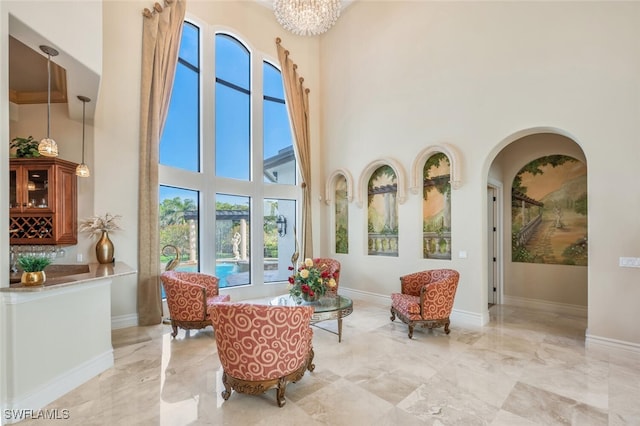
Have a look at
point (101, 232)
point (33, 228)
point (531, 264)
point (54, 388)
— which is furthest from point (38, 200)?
point (531, 264)

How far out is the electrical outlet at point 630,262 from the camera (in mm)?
3853

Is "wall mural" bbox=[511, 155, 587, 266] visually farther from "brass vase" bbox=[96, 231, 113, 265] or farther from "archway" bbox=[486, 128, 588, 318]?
"brass vase" bbox=[96, 231, 113, 265]

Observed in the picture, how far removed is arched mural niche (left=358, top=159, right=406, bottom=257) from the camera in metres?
6.46

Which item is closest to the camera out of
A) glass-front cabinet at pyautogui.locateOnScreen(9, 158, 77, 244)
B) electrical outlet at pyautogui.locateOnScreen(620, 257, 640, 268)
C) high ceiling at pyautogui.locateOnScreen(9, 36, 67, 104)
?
electrical outlet at pyautogui.locateOnScreen(620, 257, 640, 268)

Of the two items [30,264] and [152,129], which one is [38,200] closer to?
[152,129]

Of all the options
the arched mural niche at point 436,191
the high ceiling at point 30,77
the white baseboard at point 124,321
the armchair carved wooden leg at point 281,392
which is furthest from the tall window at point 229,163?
the armchair carved wooden leg at point 281,392

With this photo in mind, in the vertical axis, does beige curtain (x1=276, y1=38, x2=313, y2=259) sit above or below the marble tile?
above

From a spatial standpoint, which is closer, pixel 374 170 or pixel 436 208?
pixel 436 208

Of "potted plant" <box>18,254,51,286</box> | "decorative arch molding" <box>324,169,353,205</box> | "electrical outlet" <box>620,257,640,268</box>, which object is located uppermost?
"decorative arch molding" <box>324,169,353,205</box>

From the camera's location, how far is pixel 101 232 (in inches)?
193

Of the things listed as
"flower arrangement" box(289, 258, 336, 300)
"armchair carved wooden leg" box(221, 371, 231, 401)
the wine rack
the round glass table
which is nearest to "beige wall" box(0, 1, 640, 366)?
the wine rack

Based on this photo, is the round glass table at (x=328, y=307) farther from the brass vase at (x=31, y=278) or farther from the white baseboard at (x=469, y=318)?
the brass vase at (x=31, y=278)

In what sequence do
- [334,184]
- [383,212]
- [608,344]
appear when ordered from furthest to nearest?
[334,184] → [383,212] → [608,344]

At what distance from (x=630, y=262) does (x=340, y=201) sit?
525 cm
